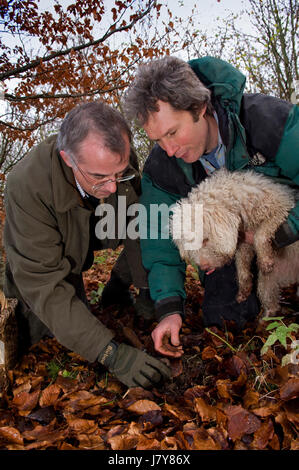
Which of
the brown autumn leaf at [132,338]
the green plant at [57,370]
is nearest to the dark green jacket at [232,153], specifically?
the brown autumn leaf at [132,338]

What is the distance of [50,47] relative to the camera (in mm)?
5727

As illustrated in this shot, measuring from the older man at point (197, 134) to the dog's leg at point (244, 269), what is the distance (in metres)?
0.18

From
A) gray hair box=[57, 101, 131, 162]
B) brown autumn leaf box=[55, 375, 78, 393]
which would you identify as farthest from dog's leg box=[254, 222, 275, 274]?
brown autumn leaf box=[55, 375, 78, 393]

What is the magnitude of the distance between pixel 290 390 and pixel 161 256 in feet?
5.25

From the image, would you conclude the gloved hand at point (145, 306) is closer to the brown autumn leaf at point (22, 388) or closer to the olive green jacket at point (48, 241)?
the olive green jacket at point (48, 241)

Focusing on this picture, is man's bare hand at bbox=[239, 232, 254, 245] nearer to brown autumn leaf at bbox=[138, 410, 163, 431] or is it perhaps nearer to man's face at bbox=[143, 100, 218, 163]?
man's face at bbox=[143, 100, 218, 163]

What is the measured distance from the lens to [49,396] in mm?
2186

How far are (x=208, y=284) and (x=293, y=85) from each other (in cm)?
681

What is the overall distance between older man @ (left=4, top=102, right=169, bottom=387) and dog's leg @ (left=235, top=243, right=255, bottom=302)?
127 centimetres

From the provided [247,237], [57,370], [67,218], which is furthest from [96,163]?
[57,370]

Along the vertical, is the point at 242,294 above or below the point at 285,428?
below

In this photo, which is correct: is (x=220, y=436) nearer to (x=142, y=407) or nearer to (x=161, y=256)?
(x=142, y=407)

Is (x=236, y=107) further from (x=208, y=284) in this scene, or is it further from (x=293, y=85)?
(x=293, y=85)

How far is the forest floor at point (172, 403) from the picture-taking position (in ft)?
5.30
